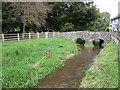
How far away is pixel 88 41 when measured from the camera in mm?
22688

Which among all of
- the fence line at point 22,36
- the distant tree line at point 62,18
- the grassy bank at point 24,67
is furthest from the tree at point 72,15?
the grassy bank at point 24,67

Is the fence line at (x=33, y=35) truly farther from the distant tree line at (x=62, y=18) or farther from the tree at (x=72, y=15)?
the tree at (x=72, y=15)

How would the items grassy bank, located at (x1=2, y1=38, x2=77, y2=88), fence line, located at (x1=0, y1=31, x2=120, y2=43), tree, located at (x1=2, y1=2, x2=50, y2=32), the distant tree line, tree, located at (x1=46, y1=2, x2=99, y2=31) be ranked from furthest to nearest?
tree, located at (x1=46, y1=2, x2=99, y2=31) < the distant tree line < tree, located at (x1=2, y1=2, x2=50, y2=32) < fence line, located at (x1=0, y1=31, x2=120, y2=43) < grassy bank, located at (x1=2, y1=38, x2=77, y2=88)

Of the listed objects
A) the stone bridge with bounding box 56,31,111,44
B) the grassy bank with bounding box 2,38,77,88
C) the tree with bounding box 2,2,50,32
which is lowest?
the grassy bank with bounding box 2,38,77,88

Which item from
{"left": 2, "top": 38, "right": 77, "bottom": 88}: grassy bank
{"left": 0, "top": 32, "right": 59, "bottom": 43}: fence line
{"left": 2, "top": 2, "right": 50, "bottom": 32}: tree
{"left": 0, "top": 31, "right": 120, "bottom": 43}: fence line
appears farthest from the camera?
{"left": 2, "top": 2, "right": 50, "bottom": 32}: tree

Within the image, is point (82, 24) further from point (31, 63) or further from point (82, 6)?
point (31, 63)

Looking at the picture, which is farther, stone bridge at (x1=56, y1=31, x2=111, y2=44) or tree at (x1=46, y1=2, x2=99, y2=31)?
tree at (x1=46, y1=2, x2=99, y2=31)

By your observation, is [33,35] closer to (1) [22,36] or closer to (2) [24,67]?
(1) [22,36]

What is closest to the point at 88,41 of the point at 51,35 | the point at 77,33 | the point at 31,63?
the point at 77,33

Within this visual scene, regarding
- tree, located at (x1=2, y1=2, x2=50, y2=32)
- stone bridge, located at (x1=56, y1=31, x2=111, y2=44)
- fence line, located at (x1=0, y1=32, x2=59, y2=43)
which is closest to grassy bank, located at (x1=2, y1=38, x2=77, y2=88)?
fence line, located at (x1=0, y1=32, x2=59, y2=43)

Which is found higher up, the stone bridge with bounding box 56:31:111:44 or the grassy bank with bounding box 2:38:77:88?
the stone bridge with bounding box 56:31:111:44

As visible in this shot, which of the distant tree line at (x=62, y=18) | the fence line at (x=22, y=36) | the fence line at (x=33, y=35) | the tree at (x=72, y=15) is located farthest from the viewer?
the tree at (x=72, y=15)

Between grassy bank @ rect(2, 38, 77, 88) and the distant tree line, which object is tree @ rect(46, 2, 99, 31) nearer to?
the distant tree line

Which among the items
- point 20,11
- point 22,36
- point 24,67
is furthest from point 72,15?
point 24,67
